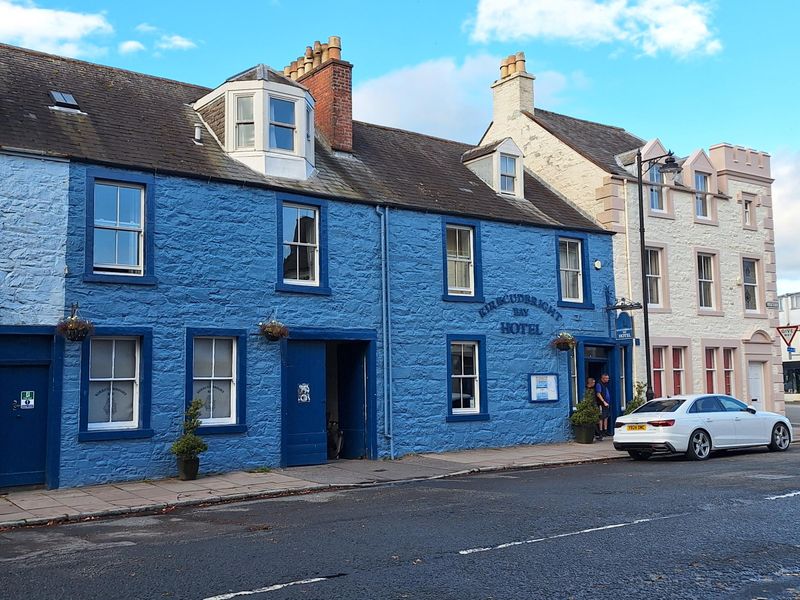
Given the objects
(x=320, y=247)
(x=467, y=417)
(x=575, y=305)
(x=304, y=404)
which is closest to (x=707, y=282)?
(x=575, y=305)

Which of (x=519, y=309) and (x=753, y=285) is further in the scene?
(x=753, y=285)

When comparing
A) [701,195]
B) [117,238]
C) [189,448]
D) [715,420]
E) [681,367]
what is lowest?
[189,448]

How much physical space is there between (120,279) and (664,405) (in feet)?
37.8

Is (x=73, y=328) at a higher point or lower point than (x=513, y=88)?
lower

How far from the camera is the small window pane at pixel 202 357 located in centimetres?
1584

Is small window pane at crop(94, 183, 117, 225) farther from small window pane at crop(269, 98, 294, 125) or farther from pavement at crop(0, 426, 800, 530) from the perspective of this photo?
pavement at crop(0, 426, 800, 530)

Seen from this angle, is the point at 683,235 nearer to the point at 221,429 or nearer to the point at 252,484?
the point at 221,429

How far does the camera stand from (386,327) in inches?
717

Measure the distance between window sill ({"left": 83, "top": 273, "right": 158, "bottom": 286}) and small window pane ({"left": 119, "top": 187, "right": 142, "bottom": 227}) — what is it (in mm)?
1089

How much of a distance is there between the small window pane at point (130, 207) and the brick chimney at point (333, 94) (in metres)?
6.02

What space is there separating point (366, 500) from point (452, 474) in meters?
3.48

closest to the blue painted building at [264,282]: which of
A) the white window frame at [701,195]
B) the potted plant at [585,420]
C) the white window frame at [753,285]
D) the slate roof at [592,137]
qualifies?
the potted plant at [585,420]

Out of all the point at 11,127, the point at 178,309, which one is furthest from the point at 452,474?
the point at 11,127

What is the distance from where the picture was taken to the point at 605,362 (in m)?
22.9
